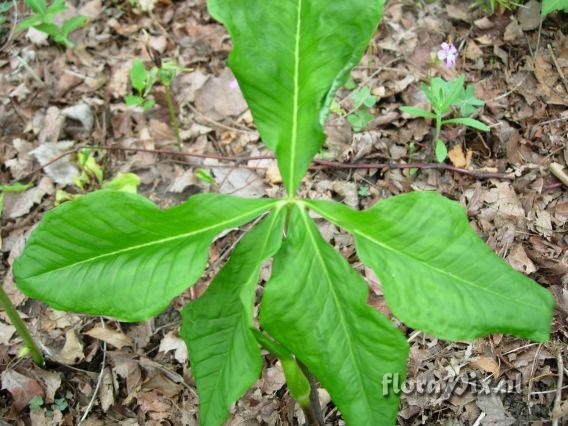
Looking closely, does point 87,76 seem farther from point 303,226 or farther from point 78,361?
point 303,226

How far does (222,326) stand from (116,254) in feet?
1.43

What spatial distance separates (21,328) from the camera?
7.06 ft

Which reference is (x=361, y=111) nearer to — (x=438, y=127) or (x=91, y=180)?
(x=438, y=127)

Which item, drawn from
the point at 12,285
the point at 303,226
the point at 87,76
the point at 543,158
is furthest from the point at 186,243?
the point at 87,76

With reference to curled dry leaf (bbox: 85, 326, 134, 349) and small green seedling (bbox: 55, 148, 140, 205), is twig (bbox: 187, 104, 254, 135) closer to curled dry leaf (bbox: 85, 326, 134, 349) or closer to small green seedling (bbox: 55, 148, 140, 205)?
small green seedling (bbox: 55, 148, 140, 205)

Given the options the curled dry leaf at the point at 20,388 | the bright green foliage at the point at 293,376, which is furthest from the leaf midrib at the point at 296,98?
the curled dry leaf at the point at 20,388

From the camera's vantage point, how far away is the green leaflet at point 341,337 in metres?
1.43

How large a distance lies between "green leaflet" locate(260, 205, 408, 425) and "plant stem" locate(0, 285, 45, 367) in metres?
1.20

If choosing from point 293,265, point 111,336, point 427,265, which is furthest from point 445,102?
point 111,336

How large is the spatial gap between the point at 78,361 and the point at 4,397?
0.36 m

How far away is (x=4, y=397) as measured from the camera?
2.38 m

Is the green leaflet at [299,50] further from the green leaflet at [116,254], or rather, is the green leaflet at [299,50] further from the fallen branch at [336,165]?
the fallen branch at [336,165]

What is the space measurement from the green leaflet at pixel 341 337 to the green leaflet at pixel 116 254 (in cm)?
30

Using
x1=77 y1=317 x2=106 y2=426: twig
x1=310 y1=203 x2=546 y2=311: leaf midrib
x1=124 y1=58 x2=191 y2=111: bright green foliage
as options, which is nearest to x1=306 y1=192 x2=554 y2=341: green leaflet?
x1=310 y1=203 x2=546 y2=311: leaf midrib
